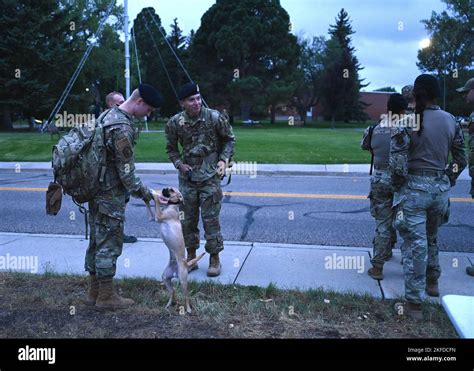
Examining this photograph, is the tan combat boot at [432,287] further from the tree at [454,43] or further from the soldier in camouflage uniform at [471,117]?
the tree at [454,43]

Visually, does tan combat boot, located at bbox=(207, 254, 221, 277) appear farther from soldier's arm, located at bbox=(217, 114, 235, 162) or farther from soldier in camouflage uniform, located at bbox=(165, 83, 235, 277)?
soldier's arm, located at bbox=(217, 114, 235, 162)

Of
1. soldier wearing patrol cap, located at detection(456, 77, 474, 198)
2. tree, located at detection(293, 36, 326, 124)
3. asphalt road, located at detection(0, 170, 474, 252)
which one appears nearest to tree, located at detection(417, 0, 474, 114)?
tree, located at detection(293, 36, 326, 124)

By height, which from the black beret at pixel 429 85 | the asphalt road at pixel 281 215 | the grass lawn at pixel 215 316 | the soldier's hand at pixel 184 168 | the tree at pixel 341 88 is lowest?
the grass lawn at pixel 215 316

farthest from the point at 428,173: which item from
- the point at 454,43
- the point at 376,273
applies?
the point at 454,43

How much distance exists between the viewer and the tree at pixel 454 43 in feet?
165

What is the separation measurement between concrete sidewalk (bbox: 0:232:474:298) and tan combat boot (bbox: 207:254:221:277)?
0.25ft

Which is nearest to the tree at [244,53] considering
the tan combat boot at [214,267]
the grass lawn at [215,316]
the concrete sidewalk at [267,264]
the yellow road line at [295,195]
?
the yellow road line at [295,195]

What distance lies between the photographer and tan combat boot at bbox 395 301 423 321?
384 centimetres

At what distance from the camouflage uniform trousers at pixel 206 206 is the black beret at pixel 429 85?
7.65 feet

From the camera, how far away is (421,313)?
152 inches

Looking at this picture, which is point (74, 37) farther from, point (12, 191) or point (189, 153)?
point (189, 153)

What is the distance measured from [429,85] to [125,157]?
2.67 m

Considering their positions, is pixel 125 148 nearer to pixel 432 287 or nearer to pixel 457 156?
pixel 457 156

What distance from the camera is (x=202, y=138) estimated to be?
16.5 ft
